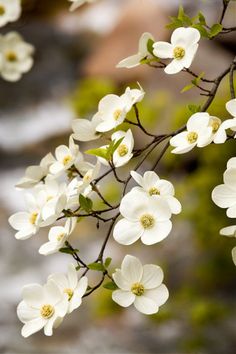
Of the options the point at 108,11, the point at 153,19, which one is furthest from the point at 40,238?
the point at 108,11

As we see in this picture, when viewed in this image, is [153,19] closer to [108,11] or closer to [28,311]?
[108,11]

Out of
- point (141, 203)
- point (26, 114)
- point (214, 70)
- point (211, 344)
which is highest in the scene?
point (141, 203)

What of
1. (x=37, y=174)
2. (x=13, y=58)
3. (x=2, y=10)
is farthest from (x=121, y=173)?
(x=37, y=174)

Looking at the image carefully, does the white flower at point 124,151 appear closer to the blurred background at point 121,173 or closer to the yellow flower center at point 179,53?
the yellow flower center at point 179,53

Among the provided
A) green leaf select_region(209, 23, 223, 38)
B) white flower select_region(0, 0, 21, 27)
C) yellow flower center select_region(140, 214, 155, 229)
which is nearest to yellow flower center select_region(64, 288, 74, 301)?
yellow flower center select_region(140, 214, 155, 229)

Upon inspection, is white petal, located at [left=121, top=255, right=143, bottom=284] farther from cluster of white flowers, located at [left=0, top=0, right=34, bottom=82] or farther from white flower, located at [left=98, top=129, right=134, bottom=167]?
cluster of white flowers, located at [left=0, top=0, right=34, bottom=82]
